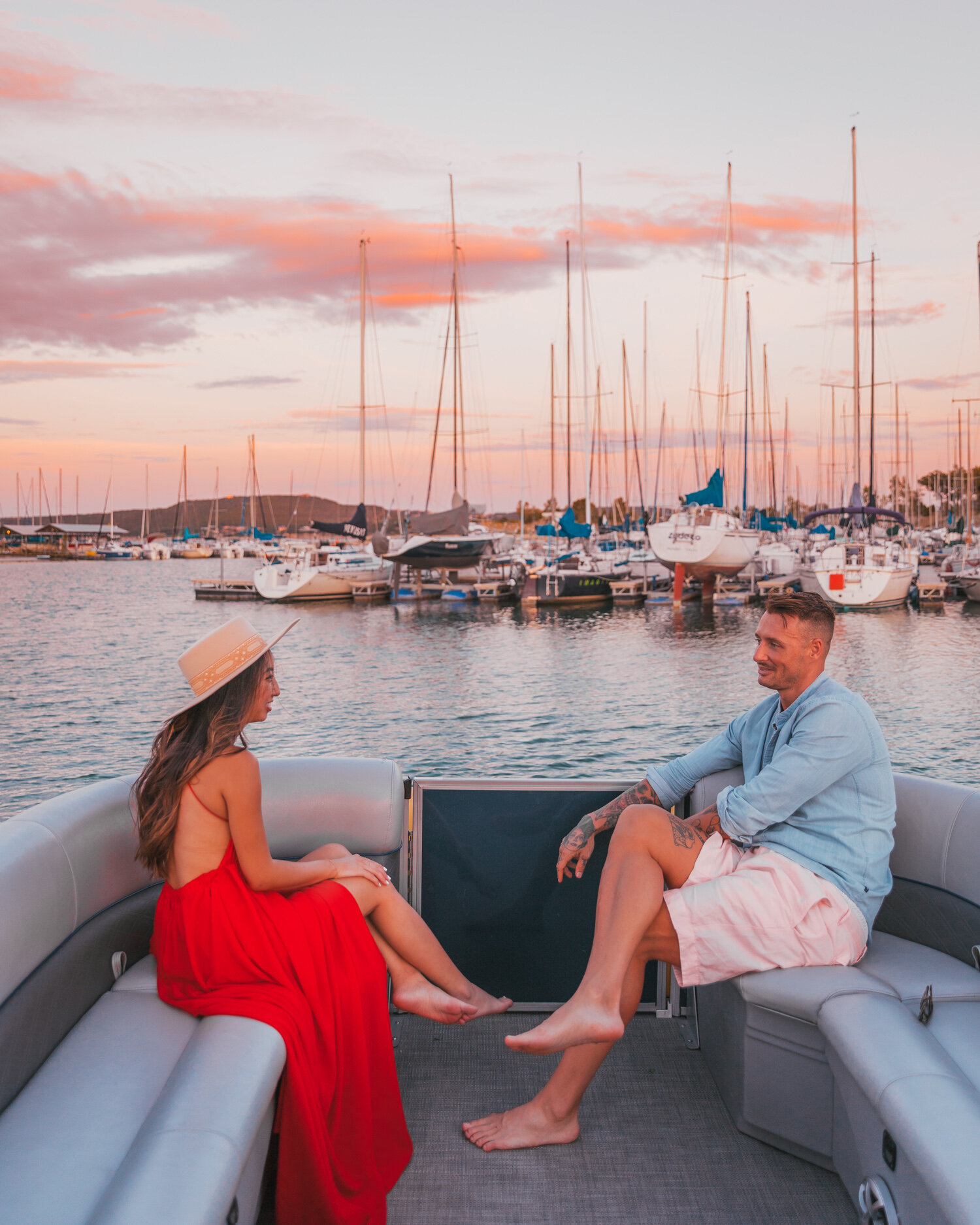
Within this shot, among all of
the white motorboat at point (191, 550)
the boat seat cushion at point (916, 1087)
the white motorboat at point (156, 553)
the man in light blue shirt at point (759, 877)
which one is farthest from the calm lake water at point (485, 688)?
the white motorboat at point (191, 550)

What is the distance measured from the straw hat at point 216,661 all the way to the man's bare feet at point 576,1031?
113 cm

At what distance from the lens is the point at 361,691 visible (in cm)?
1873

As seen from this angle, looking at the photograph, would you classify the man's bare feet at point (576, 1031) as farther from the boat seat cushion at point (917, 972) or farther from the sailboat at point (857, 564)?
the sailboat at point (857, 564)

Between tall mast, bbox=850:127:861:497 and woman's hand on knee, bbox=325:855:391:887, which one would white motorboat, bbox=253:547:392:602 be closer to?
tall mast, bbox=850:127:861:497

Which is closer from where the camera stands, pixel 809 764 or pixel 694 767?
Result: pixel 809 764

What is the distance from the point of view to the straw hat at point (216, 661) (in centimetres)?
220

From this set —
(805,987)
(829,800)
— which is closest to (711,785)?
(829,800)

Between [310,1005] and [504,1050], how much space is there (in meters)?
1.04

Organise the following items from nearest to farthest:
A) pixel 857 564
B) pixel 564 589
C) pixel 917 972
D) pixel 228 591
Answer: pixel 917 972 → pixel 857 564 → pixel 564 589 → pixel 228 591

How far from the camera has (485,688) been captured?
18625 millimetres

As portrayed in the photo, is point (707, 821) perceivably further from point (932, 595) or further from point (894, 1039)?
point (932, 595)

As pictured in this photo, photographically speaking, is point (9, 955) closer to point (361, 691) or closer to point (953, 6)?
point (953, 6)

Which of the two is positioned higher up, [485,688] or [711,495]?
[711,495]

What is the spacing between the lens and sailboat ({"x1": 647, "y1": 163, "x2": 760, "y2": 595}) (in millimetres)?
31000
